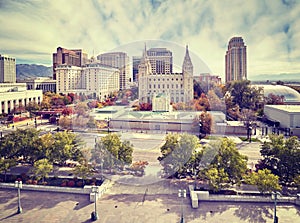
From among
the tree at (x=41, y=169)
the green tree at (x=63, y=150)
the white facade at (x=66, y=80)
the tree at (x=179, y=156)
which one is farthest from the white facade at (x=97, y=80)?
the tree at (x=179, y=156)

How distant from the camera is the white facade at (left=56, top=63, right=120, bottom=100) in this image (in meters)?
37.2

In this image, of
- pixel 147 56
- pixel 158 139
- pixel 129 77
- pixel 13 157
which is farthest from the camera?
pixel 129 77

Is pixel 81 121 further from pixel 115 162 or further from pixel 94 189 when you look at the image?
pixel 94 189

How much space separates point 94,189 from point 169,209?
7.06 feet

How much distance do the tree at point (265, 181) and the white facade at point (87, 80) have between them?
104 ft

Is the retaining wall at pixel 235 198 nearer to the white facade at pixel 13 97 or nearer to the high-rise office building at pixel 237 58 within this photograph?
the white facade at pixel 13 97

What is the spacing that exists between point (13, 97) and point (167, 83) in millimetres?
16127

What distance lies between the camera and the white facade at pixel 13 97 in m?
23.1

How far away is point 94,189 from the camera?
6980mm

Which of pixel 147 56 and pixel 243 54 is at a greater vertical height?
pixel 243 54

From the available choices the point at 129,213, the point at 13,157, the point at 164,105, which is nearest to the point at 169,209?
the point at 129,213

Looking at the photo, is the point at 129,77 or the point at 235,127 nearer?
the point at 235,127

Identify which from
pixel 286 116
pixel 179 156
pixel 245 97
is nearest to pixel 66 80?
pixel 245 97

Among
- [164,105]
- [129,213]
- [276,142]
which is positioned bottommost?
[129,213]
